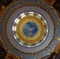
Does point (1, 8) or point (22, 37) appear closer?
point (1, 8)

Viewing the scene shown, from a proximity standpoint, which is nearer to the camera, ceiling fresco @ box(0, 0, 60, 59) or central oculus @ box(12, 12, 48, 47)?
ceiling fresco @ box(0, 0, 60, 59)

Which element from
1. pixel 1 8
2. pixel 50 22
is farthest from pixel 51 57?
pixel 1 8

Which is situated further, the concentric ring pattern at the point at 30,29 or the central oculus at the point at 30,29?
the central oculus at the point at 30,29

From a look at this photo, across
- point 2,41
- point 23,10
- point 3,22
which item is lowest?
point 2,41

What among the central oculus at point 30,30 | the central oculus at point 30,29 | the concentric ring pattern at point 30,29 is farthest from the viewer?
the central oculus at point 30,29

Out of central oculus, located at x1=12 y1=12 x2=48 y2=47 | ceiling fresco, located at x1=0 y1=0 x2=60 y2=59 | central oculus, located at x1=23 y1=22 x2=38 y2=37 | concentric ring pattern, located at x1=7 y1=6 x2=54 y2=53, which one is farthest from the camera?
central oculus, located at x1=23 y1=22 x2=38 y2=37

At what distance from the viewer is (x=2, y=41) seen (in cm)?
1202

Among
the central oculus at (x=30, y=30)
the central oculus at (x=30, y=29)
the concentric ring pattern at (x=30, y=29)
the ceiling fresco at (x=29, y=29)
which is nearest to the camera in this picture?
the ceiling fresco at (x=29, y=29)

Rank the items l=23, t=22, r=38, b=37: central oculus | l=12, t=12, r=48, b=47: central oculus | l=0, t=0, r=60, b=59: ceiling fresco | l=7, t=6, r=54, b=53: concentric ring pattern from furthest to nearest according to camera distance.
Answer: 1. l=23, t=22, r=38, b=37: central oculus
2. l=12, t=12, r=48, b=47: central oculus
3. l=7, t=6, r=54, b=53: concentric ring pattern
4. l=0, t=0, r=60, b=59: ceiling fresco

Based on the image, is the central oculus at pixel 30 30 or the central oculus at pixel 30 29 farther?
the central oculus at pixel 30 29

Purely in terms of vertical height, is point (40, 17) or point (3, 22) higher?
point (40, 17)

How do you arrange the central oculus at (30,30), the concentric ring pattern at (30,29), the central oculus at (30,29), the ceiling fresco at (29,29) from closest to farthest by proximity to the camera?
the ceiling fresco at (29,29), the concentric ring pattern at (30,29), the central oculus at (30,30), the central oculus at (30,29)

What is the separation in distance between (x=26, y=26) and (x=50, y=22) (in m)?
1.38

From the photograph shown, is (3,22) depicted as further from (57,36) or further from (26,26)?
(57,36)
